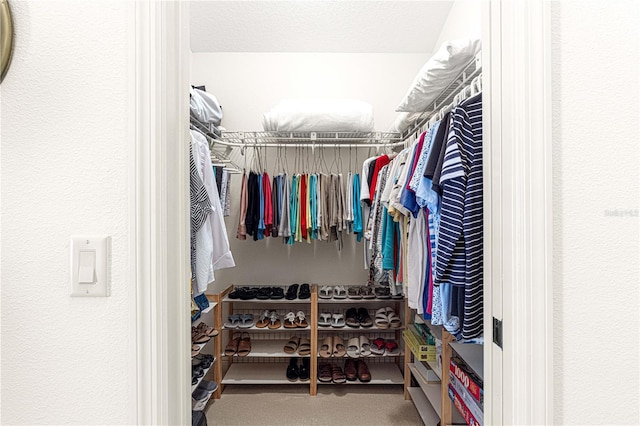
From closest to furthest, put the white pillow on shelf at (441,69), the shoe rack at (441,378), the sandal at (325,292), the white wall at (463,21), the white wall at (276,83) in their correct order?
the white pillow on shelf at (441,69)
the shoe rack at (441,378)
the white wall at (463,21)
the sandal at (325,292)
the white wall at (276,83)

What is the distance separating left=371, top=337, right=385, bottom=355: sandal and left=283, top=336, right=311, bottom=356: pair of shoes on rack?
1.62 ft

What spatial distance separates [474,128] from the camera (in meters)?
1.15

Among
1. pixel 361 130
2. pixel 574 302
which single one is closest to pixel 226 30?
pixel 361 130

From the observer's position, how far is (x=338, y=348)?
111 inches

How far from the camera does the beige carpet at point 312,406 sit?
7.77ft

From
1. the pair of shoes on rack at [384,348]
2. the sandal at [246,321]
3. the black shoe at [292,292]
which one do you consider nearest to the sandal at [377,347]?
the pair of shoes on rack at [384,348]

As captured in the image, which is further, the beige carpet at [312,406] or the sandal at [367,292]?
the sandal at [367,292]

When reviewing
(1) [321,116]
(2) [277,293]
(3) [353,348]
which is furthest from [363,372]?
(1) [321,116]

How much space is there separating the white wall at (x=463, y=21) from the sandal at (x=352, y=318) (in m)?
2.06

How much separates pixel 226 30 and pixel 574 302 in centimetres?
278

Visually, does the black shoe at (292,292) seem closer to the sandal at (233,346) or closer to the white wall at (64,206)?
the sandal at (233,346)

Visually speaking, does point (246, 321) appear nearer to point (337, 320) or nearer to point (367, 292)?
point (337, 320)

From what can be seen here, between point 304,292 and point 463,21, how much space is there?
2.10 meters

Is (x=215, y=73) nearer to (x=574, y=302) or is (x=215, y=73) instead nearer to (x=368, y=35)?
(x=368, y=35)
